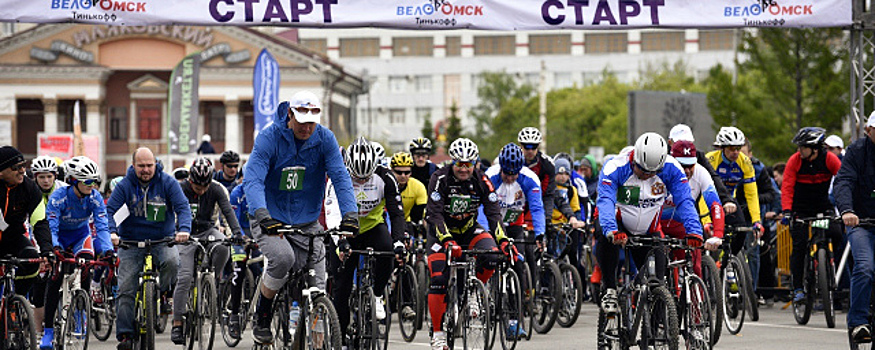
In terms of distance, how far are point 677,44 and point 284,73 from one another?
3840 cm

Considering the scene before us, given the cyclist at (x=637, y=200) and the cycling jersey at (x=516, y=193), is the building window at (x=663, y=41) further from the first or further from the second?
the cyclist at (x=637, y=200)

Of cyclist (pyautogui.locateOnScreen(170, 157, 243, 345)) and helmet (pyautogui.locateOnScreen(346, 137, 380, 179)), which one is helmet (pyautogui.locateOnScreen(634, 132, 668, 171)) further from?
cyclist (pyautogui.locateOnScreen(170, 157, 243, 345))

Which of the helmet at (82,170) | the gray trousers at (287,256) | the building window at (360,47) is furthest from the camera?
the building window at (360,47)

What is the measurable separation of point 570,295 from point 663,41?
91570mm

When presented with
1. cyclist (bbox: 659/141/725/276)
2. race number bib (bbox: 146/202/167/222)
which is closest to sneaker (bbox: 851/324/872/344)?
cyclist (bbox: 659/141/725/276)

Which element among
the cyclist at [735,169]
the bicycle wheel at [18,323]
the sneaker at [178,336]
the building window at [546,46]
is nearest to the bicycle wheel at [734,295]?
the cyclist at [735,169]

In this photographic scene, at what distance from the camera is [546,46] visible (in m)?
107

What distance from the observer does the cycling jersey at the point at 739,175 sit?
1567 cm

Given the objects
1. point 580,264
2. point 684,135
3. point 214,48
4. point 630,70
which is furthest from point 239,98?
point 684,135

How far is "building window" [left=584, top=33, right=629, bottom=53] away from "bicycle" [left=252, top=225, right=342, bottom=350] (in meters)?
94.5

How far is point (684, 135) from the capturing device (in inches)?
543

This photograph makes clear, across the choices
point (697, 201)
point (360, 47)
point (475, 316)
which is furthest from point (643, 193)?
point (360, 47)

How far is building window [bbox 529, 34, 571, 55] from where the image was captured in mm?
106250

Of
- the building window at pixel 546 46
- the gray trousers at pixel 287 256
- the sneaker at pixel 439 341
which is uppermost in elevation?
the building window at pixel 546 46
